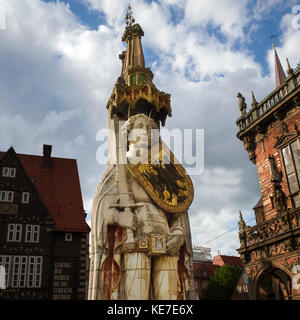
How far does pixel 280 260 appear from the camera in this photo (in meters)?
13.2

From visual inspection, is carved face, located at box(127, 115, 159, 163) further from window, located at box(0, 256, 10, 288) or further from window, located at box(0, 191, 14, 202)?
window, located at box(0, 191, 14, 202)

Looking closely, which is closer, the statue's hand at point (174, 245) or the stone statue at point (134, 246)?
the stone statue at point (134, 246)

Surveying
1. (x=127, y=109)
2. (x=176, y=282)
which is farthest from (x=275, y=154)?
(x=176, y=282)

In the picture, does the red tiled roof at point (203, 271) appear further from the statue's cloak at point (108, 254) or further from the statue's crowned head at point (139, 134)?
the statue's crowned head at point (139, 134)

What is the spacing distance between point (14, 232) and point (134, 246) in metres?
12.4

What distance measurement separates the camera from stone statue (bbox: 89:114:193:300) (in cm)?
915

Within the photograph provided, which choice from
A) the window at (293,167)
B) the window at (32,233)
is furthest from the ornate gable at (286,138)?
the window at (32,233)

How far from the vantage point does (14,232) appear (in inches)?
762

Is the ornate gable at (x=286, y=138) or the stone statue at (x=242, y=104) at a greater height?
the stone statue at (x=242, y=104)

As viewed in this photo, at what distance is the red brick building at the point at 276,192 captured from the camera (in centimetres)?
1309

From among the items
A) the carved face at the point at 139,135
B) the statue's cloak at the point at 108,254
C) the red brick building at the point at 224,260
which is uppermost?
the red brick building at the point at 224,260

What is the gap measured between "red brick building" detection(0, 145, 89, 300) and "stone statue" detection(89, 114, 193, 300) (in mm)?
10378

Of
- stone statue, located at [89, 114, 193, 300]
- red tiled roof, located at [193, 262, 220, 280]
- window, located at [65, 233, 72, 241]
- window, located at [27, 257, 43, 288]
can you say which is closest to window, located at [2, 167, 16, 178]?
window, located at [65, 233, 72, 241]
